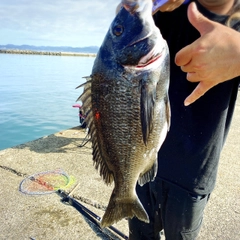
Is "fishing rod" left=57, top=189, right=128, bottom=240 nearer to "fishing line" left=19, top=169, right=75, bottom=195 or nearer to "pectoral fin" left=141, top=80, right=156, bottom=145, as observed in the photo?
"fishing line" left=19, top=169, right=75, bottom=195

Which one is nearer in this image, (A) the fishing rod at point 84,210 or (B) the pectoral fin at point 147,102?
(B) the pectoral fin at point 147,102

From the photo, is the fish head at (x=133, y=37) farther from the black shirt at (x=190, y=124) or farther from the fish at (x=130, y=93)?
the black shirt at (x=190, y=124)

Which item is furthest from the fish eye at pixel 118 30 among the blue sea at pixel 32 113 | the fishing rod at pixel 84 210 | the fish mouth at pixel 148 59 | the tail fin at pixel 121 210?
the blue sea at pixel 32 113

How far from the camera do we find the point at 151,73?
51.3 inches

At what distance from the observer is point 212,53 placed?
1062mm

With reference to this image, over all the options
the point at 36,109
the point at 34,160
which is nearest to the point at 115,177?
the point at 34,160

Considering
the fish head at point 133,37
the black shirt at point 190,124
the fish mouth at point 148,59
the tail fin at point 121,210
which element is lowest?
the tail fin at point 121,210

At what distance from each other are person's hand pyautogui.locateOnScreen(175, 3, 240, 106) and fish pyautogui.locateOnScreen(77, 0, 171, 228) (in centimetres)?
22

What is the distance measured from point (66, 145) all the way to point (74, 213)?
2.44 metres

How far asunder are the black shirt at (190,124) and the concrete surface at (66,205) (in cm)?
164

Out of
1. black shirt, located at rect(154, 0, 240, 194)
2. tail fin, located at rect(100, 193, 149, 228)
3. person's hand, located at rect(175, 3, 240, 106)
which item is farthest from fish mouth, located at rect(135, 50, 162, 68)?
tail fin, located at rect(100, 193, 149, 228)

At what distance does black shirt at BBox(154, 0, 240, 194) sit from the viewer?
5.29 ft

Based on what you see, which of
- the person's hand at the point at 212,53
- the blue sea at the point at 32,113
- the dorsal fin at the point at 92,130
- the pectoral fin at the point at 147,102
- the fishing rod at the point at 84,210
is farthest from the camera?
the blue sea at the point at 32,113

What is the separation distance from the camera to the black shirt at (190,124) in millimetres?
1613
